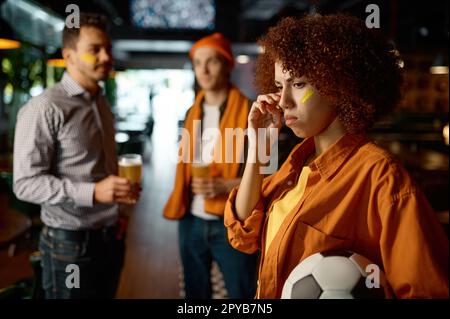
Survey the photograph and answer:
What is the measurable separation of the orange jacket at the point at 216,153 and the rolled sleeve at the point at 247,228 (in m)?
0.55

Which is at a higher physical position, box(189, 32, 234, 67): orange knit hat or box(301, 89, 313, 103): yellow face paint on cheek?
box(189, 32, 234, 67): orange knit hat

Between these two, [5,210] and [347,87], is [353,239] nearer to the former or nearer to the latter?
[347,87]

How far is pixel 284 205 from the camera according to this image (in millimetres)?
1275

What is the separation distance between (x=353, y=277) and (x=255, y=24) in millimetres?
13256

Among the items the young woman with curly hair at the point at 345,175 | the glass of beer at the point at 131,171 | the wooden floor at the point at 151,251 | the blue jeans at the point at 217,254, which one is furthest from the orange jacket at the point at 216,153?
the wooden floor at the point at 151,251

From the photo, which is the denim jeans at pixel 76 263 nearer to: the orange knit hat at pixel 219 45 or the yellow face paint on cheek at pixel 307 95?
the orange knit hat at pixel 219 45

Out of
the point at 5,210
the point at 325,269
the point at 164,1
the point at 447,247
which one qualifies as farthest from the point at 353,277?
the point at 164,1

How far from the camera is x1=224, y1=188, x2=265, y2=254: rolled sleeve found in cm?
134

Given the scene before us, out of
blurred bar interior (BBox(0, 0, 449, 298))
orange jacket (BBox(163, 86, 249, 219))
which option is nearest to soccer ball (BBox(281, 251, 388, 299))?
orange jacket (BBox(163, 86, 249, 219))

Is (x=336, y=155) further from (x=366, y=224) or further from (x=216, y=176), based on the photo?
(x=216, y=176)

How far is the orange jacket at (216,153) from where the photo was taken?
207 centimetres

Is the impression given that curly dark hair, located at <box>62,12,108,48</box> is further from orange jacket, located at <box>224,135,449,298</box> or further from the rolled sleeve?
orange jacket, located at <box>224,135,449,298</box>

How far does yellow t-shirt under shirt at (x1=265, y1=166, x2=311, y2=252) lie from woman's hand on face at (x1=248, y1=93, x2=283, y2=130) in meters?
0.16
